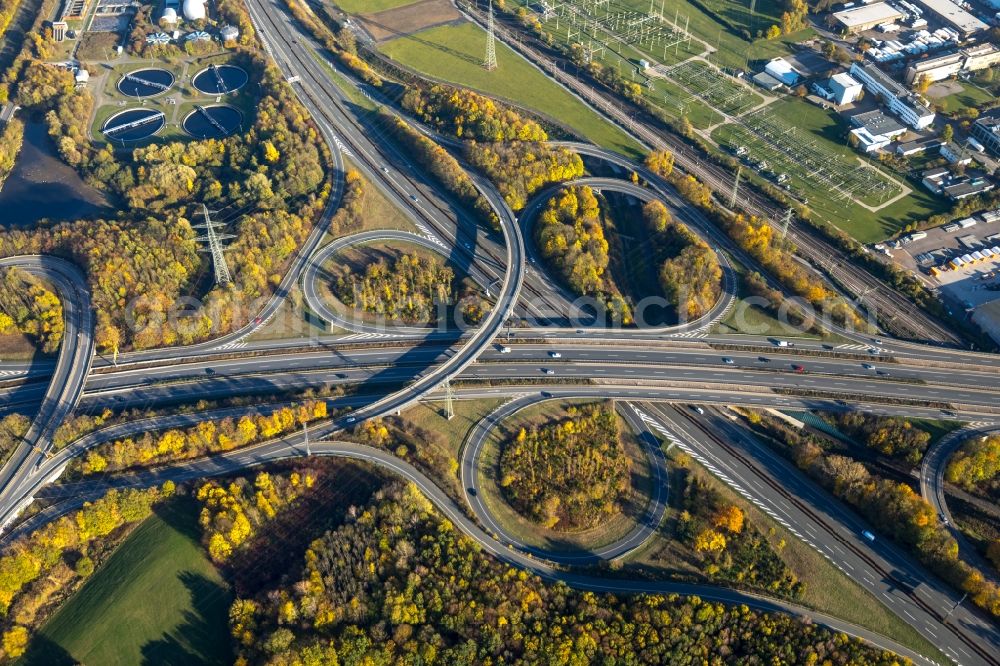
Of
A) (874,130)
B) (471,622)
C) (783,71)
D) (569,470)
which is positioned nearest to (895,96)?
(874,130)

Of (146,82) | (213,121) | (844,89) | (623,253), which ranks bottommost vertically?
(623,253)

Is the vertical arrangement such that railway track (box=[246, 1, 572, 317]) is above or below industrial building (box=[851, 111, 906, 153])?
below

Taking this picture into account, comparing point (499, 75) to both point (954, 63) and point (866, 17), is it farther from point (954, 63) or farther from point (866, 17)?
point (954, 63)

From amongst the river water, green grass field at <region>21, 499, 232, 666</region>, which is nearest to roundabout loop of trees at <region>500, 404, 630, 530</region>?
green grass field at <region>21, 499, 232, 666</region>

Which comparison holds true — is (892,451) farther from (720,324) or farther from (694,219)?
(694,219)

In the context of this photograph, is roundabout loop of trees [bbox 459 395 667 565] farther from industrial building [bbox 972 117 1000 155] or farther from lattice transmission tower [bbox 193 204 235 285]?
industrial building [bbox 972 117 1000 155]

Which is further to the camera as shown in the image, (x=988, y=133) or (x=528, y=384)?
(x=988, y=133)
